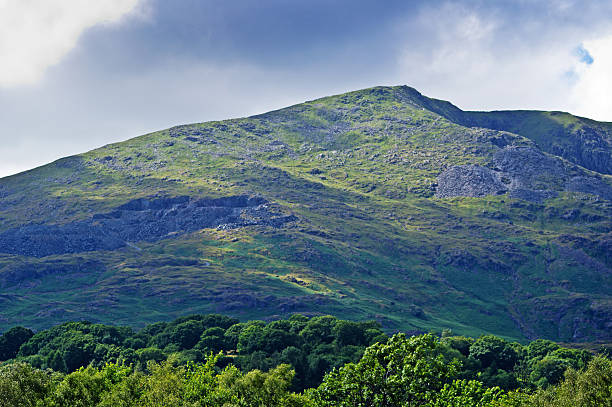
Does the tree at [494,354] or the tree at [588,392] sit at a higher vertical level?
the tree at [588,392]

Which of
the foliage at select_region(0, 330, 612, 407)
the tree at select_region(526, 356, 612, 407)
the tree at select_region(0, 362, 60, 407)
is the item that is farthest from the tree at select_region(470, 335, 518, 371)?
the tree at select_region(0, 362, 60, 407)

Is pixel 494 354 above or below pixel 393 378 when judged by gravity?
below

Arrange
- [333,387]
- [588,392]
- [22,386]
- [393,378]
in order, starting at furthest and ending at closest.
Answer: [588,392] → [22,386] → [333,387] → [393,378]

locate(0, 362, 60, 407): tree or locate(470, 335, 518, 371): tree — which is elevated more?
locate(0, 362, 60, 407): tree

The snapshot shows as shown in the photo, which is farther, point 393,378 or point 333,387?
point 333,387

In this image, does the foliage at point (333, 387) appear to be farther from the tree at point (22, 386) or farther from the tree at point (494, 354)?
the tree at point (494, 354)

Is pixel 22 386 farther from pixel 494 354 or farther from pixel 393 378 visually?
pixel 494 354

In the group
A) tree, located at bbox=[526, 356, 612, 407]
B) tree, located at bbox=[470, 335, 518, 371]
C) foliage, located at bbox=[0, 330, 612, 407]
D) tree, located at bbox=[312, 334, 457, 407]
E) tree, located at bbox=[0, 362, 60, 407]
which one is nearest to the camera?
tree, located at bbox=[312, 334, 457, 407]

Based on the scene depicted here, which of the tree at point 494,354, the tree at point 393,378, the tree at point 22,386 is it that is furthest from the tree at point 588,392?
the tree at point 494,354

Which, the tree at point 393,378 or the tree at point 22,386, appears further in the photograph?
the tree at point 22,386

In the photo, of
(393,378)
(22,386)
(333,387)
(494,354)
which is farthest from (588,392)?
(494,354)

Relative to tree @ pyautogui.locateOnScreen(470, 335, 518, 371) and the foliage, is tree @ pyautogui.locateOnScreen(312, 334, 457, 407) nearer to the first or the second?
the foliage

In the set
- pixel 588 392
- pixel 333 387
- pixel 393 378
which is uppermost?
pixel 393 378

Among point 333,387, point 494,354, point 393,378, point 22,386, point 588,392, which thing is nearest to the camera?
point 393,378
